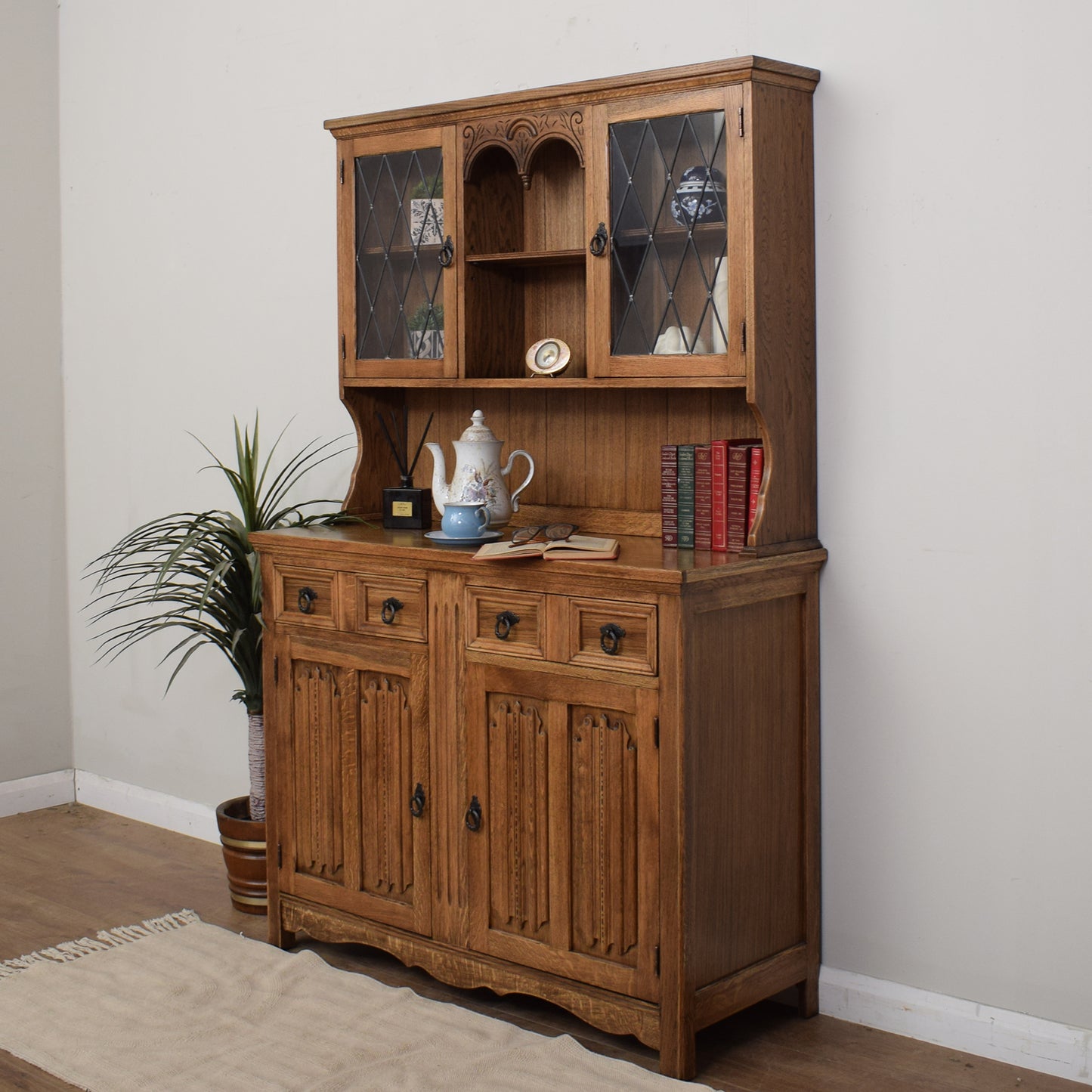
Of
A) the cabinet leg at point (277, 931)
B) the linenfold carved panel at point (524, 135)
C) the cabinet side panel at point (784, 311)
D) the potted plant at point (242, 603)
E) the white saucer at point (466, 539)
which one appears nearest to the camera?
the cabinet side panel at point (784, 311)

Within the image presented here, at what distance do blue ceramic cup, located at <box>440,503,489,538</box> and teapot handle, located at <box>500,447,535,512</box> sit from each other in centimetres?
19

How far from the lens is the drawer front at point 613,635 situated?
2.63 m

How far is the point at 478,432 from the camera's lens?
3.23 meters

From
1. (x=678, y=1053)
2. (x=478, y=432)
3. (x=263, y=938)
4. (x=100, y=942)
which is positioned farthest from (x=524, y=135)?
(x=100, y=942)

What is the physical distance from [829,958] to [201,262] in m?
2.77

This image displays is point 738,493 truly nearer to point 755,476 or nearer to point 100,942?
point 755,476

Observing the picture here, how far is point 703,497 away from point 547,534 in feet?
1.16

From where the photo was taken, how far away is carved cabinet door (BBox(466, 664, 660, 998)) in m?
2.68

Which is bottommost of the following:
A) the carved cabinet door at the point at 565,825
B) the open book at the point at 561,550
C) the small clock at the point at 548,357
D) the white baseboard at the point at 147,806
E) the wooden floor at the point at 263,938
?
the wooden floor at the point at 263,938

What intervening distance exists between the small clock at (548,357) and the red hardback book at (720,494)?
490 mm

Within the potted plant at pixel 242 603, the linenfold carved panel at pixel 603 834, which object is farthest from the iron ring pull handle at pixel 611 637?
the potted plant at pixel 242 603

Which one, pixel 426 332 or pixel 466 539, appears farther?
pixel 426 332

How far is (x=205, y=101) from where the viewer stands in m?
4.15

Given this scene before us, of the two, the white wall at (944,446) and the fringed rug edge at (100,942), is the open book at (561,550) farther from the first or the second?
the fringed rug edge at (100,942)
